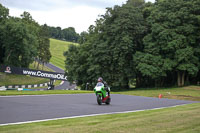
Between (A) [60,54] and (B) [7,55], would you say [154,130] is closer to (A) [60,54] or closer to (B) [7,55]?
→ (B) [7,55]

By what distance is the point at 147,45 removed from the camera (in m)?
46.2

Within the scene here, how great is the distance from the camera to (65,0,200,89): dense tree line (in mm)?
43719

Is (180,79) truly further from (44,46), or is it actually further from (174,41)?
(44,46)

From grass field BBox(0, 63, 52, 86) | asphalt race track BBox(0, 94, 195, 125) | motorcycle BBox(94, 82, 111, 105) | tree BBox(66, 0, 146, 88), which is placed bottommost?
asphalt race track BBox(0, 94, 195, 125)

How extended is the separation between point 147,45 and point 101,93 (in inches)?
1146

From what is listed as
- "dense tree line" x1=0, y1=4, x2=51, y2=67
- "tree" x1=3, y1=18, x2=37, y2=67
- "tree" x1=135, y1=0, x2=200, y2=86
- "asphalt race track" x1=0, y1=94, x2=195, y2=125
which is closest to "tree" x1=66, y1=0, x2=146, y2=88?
"tree" x1=135, y1=0, x2=200, y2=86

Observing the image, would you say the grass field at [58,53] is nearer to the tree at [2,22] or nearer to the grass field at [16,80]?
the tree at [2,22]

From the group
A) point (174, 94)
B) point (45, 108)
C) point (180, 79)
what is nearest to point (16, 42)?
point (180, 79)

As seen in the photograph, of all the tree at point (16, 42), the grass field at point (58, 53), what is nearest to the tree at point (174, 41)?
the tree at point (16, 42)

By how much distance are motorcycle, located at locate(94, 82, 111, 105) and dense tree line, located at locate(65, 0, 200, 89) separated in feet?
83.1

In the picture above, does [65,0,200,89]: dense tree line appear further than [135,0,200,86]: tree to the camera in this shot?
Yes

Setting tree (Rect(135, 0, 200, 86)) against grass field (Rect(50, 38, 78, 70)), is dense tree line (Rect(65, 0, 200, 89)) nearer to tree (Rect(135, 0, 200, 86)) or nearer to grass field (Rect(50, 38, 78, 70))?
tree (Rect(135, 0, 200, 86))

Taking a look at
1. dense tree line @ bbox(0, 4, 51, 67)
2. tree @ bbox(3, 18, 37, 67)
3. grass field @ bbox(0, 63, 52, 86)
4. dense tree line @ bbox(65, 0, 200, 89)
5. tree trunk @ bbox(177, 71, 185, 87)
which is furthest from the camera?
dense tree line @ bbox(0, 4, 51, 67)

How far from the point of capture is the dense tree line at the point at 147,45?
1721 inches
